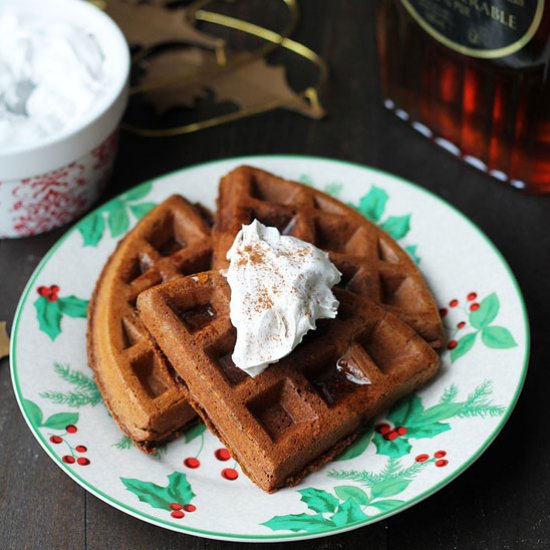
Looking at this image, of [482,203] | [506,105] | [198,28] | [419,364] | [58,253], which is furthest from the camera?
[198,28]

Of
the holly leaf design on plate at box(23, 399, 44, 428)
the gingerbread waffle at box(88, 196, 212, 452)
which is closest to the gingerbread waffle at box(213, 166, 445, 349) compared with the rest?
the gingerbread waffle at box(88, 196, 212, 452)

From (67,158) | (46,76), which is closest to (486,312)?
(67,158)

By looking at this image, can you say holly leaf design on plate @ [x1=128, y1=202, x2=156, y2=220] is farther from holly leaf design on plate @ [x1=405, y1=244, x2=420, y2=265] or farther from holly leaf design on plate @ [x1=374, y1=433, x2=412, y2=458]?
holly leaf design on plate @ [x1=374, y1=433, x2=412, y2=458]

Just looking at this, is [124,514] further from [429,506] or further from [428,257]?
[428,257]

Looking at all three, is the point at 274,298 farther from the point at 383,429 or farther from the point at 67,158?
the point at 67,158

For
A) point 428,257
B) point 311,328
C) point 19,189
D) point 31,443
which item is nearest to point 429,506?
point 311,328

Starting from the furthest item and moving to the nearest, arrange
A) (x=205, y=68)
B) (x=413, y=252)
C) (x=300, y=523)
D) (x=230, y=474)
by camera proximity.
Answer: (x=205, y=68), (x=413, y=252), (x=230, y=474), (x=300, y=523)
